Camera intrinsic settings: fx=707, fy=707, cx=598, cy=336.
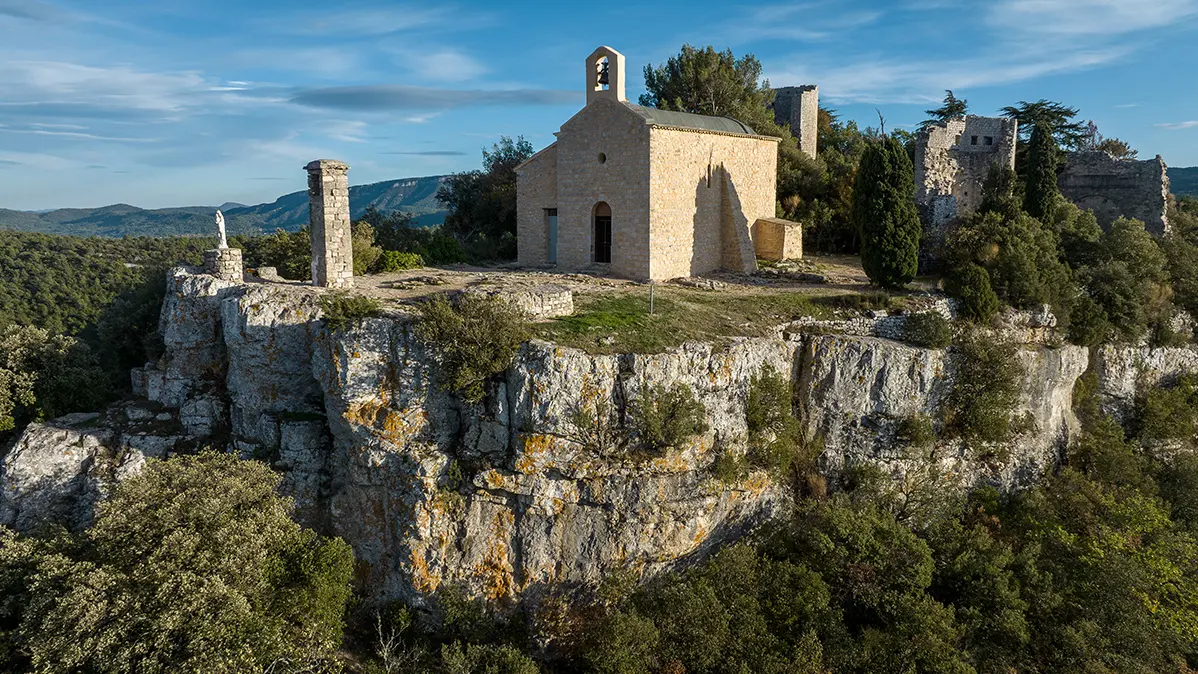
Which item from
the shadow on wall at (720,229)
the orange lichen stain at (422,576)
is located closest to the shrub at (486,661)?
the orange lichen stain at (422,576)

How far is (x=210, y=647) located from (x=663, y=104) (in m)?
29.3

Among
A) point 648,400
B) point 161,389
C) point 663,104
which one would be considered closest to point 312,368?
point 161,389

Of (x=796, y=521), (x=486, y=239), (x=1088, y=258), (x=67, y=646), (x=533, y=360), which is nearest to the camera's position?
(x=67, y=646)

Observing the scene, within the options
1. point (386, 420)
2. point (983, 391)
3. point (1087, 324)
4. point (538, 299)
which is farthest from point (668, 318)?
point (1087, 324)

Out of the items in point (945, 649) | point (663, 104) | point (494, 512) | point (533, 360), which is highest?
point (663, 104)

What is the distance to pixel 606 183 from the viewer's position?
2341 centimetres

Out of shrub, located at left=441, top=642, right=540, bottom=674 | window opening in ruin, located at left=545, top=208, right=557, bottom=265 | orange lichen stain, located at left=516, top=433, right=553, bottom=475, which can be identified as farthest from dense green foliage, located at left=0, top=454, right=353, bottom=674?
window opening in ruin, located at left=545, top=208, right=557, bottom=265

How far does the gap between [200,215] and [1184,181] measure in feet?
411

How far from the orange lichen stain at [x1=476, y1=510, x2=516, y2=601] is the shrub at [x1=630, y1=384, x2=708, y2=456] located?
362 cm

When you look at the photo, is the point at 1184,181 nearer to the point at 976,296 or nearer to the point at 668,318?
the point at 976,296

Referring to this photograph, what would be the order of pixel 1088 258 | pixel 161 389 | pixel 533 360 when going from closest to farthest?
pixel 533 360
pixel 161 389
pixel 1088 258

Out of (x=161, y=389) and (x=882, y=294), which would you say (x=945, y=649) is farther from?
(x=161, y=389)

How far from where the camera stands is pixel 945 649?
13.3 m

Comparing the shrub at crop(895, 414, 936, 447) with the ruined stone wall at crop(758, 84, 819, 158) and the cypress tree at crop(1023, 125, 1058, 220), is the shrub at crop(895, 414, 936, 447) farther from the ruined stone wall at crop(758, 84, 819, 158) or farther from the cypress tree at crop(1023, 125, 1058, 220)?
the ruined stone wall at crop(758, 84, 819, 158)
